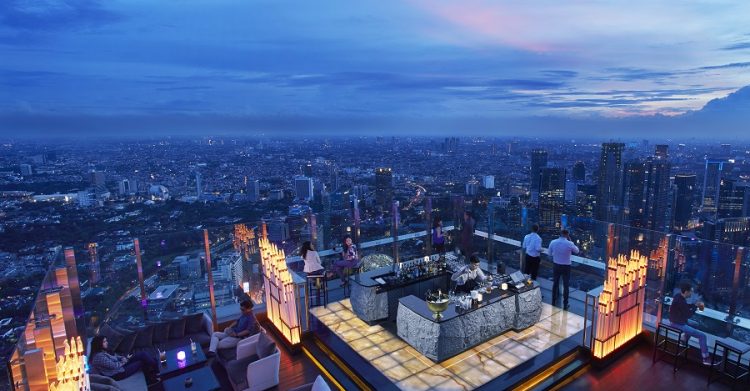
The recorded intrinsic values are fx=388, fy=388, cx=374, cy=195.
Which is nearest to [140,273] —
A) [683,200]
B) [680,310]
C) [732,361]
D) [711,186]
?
[680,310]

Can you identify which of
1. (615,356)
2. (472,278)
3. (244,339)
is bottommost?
(615,356)

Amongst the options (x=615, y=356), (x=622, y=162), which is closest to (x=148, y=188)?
(x=615, y=356)

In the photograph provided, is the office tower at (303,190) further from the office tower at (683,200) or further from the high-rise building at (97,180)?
the office tower at (683,200)

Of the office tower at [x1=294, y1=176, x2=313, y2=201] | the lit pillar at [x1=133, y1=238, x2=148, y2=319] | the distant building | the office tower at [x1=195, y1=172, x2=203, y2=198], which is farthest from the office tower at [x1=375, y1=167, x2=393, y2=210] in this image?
the office tower at [x1=195, y1=172, x2=203, y2=198]

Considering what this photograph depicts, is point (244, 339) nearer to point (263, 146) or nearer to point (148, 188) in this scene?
point (148, 188)

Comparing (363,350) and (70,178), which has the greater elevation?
(70,178)

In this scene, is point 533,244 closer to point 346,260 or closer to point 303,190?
point 346,260

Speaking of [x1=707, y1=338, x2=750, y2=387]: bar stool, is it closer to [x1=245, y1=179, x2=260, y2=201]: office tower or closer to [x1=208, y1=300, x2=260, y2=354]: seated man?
[x1=208, y1=300, x2=260, y2=354]: seated man
